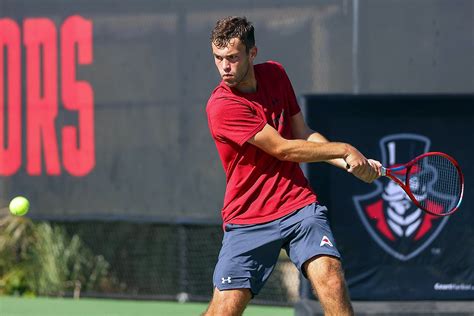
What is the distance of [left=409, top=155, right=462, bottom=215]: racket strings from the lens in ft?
20.2

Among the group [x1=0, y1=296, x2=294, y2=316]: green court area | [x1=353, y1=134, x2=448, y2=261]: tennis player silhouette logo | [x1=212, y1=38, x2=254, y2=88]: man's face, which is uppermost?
[x1=212, y1=38, x2=254, y2=88]: man's face

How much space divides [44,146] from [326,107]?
2786 millimetres

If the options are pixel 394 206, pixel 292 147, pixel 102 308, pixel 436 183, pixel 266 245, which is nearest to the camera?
pixel 292 147

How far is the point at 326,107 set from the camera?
6758 mm

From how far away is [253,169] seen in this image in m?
5.06

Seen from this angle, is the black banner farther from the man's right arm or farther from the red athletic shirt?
the man's right arm

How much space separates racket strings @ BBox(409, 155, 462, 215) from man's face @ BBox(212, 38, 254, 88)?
159cm

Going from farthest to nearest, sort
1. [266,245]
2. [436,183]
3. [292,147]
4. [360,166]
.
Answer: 1. [436,183]
2. [266,245]
3. [292,147]
4. [360,166]

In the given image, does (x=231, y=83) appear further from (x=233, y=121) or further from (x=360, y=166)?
(x=360, y=166)

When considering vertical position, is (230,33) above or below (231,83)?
above

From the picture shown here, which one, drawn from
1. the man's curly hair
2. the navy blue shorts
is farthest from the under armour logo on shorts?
the man's curly hair

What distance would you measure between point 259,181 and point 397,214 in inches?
80.4

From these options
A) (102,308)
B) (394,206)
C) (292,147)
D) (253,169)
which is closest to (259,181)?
(253,169)

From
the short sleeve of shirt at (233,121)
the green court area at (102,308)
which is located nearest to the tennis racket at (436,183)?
the short sleeve of shirt at (233,121)
